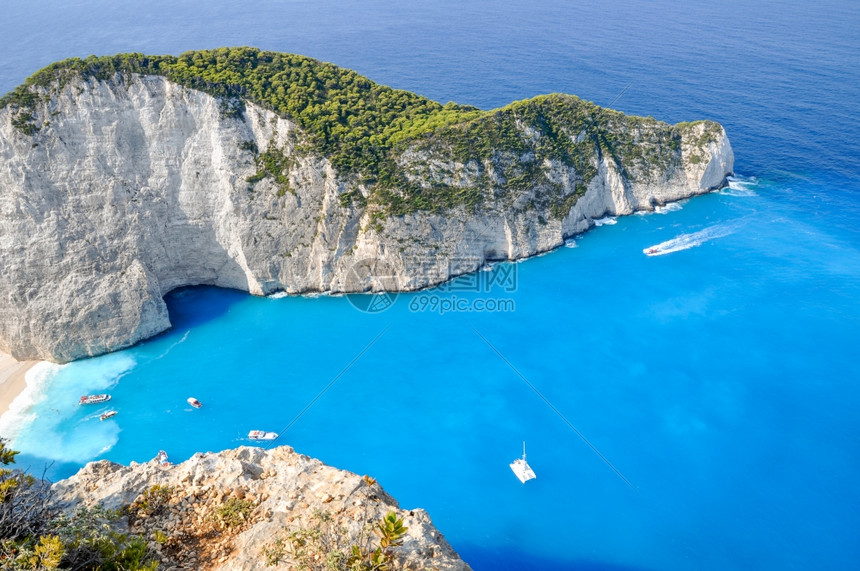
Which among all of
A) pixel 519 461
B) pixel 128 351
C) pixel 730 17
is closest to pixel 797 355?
pixel 519 461

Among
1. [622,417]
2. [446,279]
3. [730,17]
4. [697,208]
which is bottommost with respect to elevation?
[622,417]

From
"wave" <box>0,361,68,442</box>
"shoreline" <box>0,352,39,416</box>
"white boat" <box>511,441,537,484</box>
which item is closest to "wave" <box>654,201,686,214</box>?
"white boat" <box>511,441,537,484</box>

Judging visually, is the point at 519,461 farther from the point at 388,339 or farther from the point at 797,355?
the point at 797,355

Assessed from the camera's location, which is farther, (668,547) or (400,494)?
(400,494)

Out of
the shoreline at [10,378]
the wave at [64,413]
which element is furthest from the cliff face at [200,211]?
the wave at [64,413]

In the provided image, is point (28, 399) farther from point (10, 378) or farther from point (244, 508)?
point (244, 508)

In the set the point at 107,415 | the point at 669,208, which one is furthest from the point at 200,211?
the point at 669,208
